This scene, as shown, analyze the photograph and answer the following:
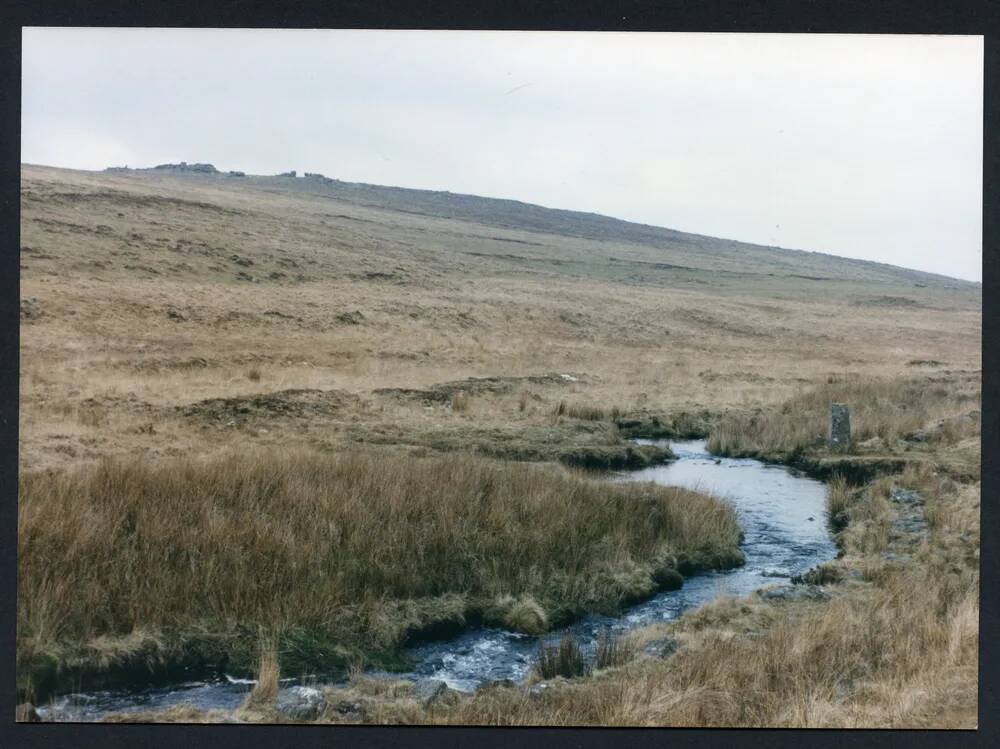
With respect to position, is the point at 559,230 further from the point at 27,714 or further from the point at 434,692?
the point at 27,714

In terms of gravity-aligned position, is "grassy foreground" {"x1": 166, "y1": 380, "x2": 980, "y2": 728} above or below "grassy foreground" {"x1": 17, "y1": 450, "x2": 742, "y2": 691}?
below

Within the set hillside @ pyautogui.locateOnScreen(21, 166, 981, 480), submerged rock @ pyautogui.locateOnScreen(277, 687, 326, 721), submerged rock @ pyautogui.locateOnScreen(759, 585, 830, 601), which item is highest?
hillside @ pyautogui.locateOnScreen(21, 166, 981, 480)

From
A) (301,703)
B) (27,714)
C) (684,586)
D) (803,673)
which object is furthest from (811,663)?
(27,714)

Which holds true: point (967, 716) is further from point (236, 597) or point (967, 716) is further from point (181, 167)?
point (181, 167)

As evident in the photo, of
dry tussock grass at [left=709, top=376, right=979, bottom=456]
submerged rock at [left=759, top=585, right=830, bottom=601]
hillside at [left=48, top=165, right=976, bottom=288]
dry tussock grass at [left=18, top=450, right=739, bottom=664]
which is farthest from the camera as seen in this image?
hillside at [left=48, top=165, right=976, bottom=288]

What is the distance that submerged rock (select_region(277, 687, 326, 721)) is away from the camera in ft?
20.4

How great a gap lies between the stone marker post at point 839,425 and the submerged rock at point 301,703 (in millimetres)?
6505

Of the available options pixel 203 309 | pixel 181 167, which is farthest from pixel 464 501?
pixel 181 167

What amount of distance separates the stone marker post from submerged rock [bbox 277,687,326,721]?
21.3ft

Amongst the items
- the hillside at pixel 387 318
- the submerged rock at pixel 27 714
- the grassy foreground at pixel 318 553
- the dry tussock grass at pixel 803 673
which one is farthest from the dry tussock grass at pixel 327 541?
the dry tussock grass at pixel 803 673

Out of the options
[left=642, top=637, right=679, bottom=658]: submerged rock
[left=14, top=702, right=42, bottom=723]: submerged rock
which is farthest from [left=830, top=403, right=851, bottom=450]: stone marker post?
[left=14, top=702, right=42, bottom=723]: submerged rock

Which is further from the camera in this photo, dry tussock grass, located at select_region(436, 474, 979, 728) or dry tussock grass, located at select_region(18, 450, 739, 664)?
Answer: dry tussock grass, located at select_region(18, 450, 739, 664)

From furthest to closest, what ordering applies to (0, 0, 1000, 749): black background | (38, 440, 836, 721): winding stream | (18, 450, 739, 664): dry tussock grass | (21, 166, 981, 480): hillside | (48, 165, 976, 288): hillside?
1. (48, 165, 976, 288): hillside
2. (21, 166, 981, 480): hillside
3. (0, 0, 1000, 749): black background
4. (18, 450, 739, 664): dry tussock grass
5. (38, 440, 836, 721): winding stream

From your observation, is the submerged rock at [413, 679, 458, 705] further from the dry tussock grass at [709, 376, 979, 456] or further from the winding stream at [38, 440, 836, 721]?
the dry tussock grass at [709, 376, 979, 456]
